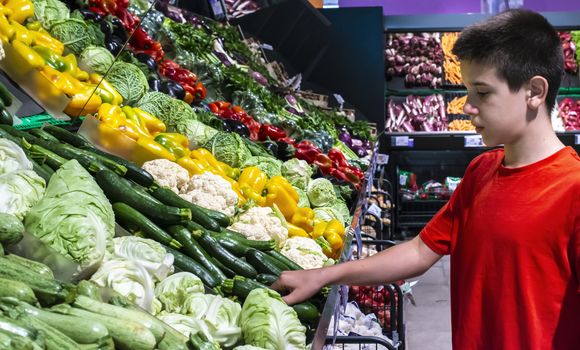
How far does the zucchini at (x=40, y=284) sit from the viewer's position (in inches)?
60.1


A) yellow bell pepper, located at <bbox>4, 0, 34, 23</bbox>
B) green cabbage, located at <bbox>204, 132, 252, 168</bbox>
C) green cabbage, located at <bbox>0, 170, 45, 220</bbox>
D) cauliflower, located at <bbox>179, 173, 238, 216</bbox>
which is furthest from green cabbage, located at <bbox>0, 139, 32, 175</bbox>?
green cabbage, located at <bbox>204, 132, 252, 168</bbox>

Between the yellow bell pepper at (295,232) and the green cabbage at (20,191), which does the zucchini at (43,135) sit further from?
the yellow bell pepper at (295,232)

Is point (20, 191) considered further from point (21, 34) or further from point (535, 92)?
point (21, 34)

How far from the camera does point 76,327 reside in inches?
56.4

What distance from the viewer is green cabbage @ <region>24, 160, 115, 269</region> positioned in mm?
1937

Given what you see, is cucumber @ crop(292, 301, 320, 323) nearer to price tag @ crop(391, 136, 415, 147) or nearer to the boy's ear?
the boy's ear

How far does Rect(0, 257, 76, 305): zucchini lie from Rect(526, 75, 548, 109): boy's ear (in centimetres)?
135

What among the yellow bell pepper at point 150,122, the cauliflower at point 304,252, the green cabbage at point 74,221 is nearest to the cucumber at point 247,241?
the cauliflower at point 304,252

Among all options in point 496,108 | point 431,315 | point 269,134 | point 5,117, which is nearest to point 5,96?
point 5,117

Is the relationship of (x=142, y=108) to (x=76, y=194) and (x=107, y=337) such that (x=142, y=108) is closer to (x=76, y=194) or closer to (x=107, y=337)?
(x=76, y=194)

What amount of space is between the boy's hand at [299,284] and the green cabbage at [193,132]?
1.88 m

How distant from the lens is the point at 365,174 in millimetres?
5699

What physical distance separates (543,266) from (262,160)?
7.48 ft

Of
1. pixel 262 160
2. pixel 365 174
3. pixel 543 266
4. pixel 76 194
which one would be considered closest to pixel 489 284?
pixel 543 266
